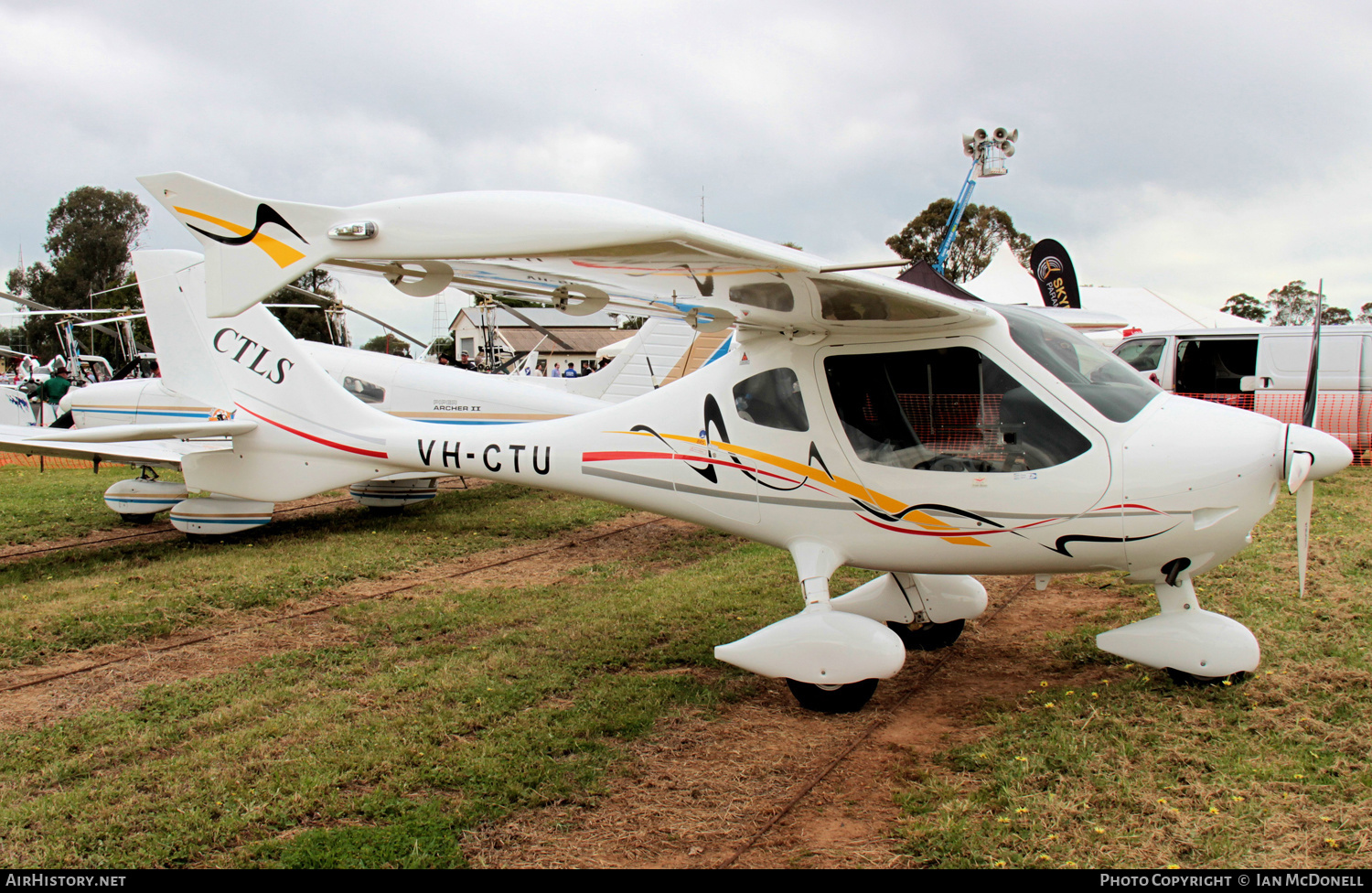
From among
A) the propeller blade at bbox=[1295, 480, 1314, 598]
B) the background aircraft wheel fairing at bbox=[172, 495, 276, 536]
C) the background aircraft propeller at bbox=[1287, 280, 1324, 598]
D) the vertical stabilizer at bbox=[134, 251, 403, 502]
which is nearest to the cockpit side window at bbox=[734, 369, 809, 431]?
the background aircraft propeller at bbox=[1287, 280, 1324, 598]

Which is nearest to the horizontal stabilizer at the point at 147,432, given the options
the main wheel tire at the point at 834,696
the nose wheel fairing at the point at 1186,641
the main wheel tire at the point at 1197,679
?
the main wheel tire at the point at 834,696

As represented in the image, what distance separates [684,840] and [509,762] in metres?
1.08

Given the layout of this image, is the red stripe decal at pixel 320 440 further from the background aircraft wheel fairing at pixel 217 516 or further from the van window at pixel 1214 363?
the van window at pixel 1214 363

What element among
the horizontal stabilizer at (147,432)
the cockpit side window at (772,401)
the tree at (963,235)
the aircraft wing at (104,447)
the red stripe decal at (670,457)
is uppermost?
the tree at (963,235)

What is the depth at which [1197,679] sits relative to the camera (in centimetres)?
463

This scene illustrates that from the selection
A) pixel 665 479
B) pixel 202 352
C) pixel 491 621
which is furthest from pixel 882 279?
pixel 202 352

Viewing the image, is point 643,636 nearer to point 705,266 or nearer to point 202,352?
point 705,266

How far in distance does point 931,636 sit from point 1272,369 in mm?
12297

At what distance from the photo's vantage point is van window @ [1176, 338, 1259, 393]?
594 inches

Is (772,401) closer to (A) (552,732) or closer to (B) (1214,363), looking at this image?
(A) (552,732)

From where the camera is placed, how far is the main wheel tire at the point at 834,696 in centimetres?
473

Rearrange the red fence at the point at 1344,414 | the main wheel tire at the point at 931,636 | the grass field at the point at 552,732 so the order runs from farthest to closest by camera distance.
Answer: the red fence at the point at 1344,414 → the main wheel tire at the point at 931,636 → the grass field at the point at 552,732

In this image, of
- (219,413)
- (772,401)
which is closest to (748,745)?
(772,401)

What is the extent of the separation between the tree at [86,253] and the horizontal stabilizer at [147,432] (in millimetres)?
55571
